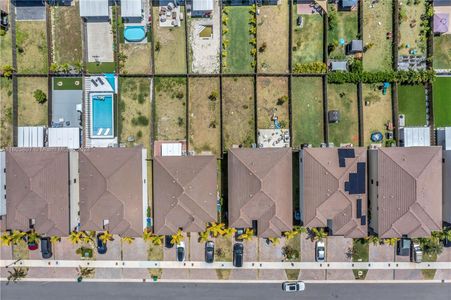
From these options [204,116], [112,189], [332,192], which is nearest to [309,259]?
[332,192]

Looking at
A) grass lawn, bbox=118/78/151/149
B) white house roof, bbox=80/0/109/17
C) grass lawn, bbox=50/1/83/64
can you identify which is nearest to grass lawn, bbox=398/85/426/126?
grass lawn, bbox=118/78/151/149

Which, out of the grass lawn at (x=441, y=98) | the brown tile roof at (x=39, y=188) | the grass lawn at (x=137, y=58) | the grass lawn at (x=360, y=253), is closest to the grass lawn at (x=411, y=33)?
the grass lawn at (x=441, y=98)

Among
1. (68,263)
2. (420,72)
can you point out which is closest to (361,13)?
(420,72)

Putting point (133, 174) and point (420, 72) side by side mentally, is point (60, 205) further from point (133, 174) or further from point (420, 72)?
point (420, 72)

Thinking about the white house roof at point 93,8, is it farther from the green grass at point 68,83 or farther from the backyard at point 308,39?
the backyard at point 308,39

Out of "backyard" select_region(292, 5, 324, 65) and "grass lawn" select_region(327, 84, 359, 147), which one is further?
"grass lawn" select_region(327, 84, 359, 147)

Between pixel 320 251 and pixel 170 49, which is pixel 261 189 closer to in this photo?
pixel 320 251

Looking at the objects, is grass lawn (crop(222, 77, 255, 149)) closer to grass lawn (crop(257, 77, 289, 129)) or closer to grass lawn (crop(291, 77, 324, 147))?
grass lawn (crop(257, 77, 289, 129))
